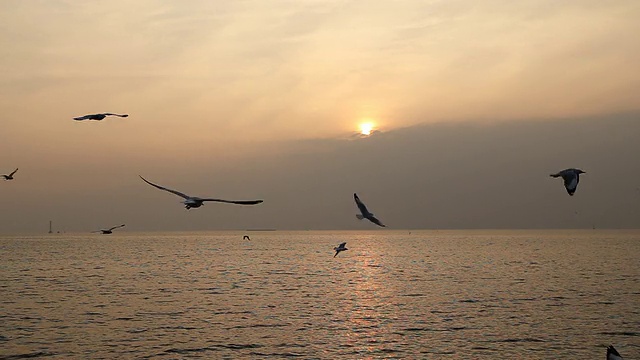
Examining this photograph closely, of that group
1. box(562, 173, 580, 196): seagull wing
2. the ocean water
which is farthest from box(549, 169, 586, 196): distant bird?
the ocean water

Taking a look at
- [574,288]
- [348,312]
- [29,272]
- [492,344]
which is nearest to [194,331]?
[348,312]

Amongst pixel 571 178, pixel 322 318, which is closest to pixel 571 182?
pixel 571 178

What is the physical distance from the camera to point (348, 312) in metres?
44.0

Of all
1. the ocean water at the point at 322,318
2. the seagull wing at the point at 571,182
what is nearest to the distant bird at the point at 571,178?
the seagull wing at the point at 571,182

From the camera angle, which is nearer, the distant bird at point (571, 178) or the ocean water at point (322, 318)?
the distant bird at point (571, 178)

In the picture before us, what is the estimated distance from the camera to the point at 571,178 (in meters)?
25.9

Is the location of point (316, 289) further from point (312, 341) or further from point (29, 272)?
point (29, 272)

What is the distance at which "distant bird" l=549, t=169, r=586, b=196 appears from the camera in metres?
25.4

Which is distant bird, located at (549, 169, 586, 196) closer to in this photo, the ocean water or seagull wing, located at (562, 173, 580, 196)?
seagull wing, located at (562, 173, 580, 196)

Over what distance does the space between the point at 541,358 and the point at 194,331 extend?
689 inches

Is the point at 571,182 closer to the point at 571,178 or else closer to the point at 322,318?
the point at 571,178

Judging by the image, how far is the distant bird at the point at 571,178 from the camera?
25.4 metres

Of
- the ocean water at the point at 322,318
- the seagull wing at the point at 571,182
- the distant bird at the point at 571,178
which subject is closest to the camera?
the seagull wing at the point at 571,182

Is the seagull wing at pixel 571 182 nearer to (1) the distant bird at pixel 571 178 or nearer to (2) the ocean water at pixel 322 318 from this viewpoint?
(1) the distant bird at pixel 571 178
